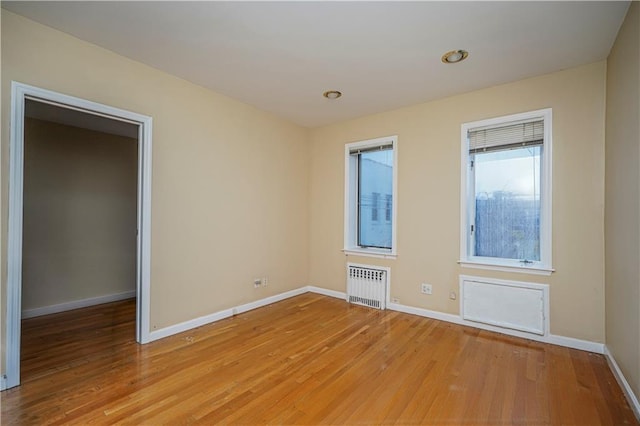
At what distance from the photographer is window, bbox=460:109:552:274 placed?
122 inches

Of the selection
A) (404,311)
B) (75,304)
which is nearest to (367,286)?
(404,311)

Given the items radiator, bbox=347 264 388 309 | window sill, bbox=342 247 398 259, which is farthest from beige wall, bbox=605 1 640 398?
radiator, bbox=347 264 388 309

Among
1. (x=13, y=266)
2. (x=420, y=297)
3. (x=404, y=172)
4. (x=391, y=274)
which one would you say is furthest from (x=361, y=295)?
(x=13, y=266)

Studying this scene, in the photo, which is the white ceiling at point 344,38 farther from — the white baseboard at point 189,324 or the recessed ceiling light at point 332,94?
the white baseboard at point 189,324

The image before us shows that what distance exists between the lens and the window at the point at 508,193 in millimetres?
3108

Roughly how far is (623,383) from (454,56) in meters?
2.90

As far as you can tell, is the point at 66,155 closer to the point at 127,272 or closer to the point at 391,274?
the point at 127,272

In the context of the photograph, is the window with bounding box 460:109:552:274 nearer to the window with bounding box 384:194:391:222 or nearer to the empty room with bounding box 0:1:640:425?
the empty room with bounding box 0:1:640:425

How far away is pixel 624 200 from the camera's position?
2.22 meters

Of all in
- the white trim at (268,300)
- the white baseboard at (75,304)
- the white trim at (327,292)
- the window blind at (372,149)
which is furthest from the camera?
the white trim at (327,292)

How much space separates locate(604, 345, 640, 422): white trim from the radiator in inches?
86.3

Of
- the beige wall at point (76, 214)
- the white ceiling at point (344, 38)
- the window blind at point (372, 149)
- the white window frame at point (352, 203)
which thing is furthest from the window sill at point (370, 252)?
the beige wall at point (76, 214)

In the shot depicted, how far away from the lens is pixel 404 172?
4.00 meters

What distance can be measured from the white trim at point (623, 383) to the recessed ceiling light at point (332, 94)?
11.8 ft
